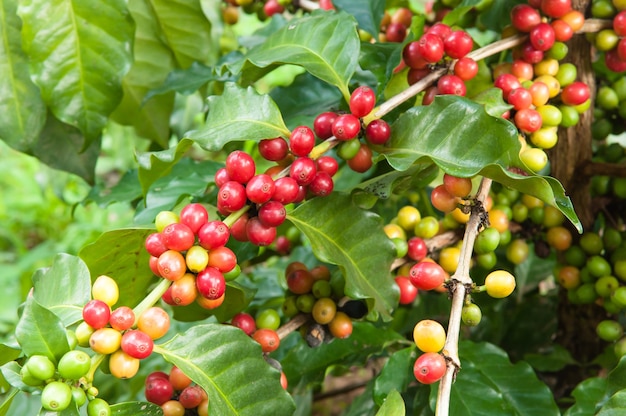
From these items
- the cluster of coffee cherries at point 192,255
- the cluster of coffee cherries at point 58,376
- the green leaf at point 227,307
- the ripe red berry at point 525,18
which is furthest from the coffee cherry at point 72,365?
the ripe red berry at point 525,18

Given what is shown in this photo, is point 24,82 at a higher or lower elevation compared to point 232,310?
higher

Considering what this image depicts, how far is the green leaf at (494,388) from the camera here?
2.78ft

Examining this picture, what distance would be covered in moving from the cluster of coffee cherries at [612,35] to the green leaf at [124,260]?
0.68m

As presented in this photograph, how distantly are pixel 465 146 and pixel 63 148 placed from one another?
0.77 meters

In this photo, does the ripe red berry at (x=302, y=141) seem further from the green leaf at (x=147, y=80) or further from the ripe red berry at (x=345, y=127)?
the green leaf at (x=147, y=80)

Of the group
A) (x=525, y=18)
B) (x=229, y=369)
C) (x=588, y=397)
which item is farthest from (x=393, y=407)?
(x=525, y=18)

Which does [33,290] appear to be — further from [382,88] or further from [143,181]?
[382,88]

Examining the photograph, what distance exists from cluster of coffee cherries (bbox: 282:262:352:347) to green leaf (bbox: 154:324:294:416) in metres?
0.14

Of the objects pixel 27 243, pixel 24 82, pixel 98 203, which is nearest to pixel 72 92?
pixel 24 82

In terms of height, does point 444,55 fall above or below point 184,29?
above

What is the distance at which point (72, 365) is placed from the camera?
57 cm

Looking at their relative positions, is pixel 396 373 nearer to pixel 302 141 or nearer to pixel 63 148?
pixel 302 141

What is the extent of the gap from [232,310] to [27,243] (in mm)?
2752

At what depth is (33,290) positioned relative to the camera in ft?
2.36
